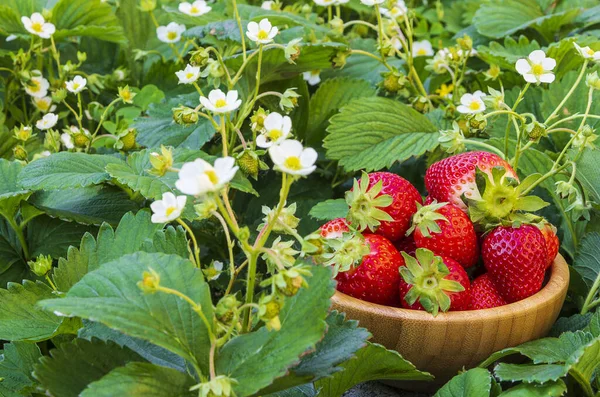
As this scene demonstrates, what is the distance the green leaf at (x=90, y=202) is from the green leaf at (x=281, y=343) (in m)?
0.44

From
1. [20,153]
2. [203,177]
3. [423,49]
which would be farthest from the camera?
[423,49]

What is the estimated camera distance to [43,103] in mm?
1386

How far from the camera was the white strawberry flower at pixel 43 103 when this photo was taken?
1382 mm

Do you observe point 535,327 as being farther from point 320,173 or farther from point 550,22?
point 550,22

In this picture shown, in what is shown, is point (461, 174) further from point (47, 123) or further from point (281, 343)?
point (47, 123)

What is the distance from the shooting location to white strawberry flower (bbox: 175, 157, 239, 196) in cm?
60

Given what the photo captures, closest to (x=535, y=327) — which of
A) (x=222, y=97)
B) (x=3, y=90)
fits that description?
(x=222, y=97)

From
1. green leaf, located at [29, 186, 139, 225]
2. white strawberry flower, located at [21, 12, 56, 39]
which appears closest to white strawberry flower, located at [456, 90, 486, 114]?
green leaf, located at [29, 186, 139, 225]

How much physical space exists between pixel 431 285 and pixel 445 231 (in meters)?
0.07

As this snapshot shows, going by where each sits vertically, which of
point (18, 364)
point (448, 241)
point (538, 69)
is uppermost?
point (538, 69)

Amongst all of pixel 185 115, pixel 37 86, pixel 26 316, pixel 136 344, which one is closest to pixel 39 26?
pixel 37 86

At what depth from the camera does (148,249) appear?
2.67 ft

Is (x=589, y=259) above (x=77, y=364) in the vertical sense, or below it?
below

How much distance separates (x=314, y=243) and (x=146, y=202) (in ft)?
1.56
